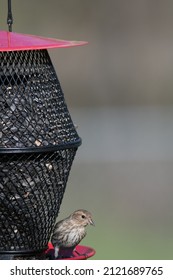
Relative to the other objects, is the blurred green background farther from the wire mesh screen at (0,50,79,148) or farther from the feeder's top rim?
the feeder's top rim

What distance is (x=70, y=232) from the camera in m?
7.60

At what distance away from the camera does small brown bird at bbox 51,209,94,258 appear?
7309 mm

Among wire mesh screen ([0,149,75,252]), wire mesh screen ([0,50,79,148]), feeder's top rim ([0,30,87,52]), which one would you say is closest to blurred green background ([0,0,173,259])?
wire mesh screen ([0,149,75,252])

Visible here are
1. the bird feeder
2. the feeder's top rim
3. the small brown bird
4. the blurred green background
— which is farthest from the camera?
the blurred green background

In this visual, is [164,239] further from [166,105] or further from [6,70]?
[6,70]

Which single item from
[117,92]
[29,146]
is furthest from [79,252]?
[117,92]

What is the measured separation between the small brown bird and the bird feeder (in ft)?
1.24

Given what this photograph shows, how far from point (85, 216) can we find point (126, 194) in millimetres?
10432

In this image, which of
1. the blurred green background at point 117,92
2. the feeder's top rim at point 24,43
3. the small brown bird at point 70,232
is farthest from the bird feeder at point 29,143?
the blurred green background at point 117,92

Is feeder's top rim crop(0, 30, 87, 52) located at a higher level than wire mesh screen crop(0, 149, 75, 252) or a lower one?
higher

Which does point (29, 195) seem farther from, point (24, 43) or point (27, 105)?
point (24, 43)

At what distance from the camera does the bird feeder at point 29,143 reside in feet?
21.8

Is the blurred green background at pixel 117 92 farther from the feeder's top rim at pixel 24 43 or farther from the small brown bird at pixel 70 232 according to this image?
the feeder's top rim at pixel 24 43

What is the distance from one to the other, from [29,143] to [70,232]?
1143 millimetres
